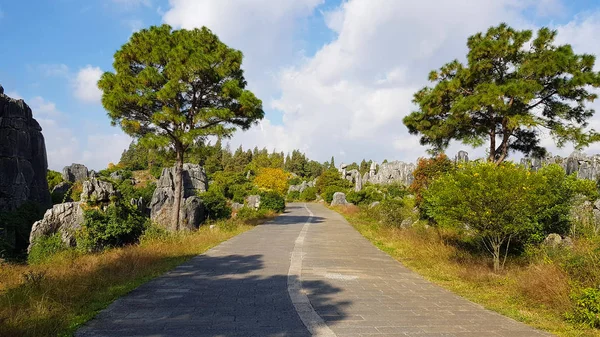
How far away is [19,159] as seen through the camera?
2016 centimetres

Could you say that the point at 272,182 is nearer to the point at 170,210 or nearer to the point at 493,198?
the point at 170,210

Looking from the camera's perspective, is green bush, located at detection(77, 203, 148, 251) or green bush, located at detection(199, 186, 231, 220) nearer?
green bush, located at detection(77, 203, 148, 251)

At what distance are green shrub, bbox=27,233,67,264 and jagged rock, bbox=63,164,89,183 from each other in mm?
42052

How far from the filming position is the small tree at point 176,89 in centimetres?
1495

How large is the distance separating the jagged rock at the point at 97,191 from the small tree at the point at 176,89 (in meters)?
3.00

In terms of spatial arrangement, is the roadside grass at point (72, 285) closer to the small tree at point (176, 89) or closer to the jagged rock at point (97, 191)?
the jagged rock at point (97, 191)

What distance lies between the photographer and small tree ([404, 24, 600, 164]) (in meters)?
13.4

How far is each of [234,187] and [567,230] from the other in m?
35.3

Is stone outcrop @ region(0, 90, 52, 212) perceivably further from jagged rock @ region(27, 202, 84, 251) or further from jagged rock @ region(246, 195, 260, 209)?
jagged rock @ region(246, 195, 260, 209)

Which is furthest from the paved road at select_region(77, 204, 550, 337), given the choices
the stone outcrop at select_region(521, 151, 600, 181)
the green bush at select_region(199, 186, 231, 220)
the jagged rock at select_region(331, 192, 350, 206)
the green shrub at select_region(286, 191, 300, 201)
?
the green shrub at select_region(286, 191, 300, 201)

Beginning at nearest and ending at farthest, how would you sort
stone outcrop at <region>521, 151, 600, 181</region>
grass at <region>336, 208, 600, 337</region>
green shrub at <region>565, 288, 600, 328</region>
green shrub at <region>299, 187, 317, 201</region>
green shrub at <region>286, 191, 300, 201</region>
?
green shrub at <region>565, 288, 600, 328</region>, grass at <region>336, 208, 600, 337</region>, stone outcrop at <region>521, 151, 600, 181</region>, green shrub at <region>299, 187, 317, 201</region>, green shrub at <region>286, 191, 300, 201</region>

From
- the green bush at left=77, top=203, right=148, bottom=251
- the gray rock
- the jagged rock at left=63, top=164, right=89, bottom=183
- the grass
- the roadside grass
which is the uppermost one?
the jagged rock at left=63, top=164, right=89, bottom=183

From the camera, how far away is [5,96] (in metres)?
20.2

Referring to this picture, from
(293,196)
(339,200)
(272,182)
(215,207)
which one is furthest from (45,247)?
(293,196)
